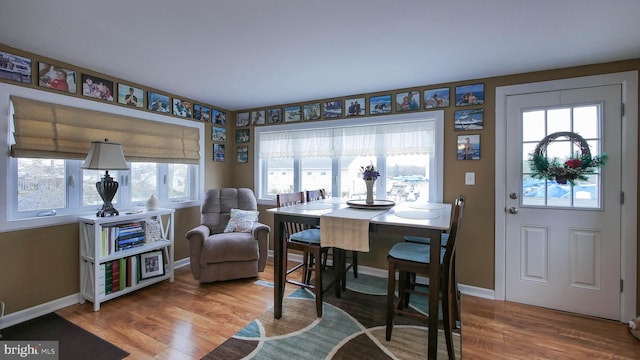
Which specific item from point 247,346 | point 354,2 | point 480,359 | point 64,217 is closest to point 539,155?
point 480,359

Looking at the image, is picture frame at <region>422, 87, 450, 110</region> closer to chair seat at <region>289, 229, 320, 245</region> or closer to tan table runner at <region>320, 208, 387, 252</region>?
tan table runner at <region>320, 208, 387, 252</region>

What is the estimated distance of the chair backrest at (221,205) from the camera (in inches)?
136

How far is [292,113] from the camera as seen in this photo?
3773 millimetres

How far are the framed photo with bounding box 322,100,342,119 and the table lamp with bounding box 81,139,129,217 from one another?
2.31 m

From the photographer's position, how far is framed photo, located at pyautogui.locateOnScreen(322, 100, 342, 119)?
11.4 feet

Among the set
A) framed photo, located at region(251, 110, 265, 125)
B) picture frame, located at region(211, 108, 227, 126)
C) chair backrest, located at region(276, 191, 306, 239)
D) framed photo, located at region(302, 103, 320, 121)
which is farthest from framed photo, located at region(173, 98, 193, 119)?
chair backrest, located at region(276, 191, 306, 239)

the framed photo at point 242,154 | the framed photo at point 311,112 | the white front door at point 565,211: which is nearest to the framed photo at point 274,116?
the framed photo at point 311,112

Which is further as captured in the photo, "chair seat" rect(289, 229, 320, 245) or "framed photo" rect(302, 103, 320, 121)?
"framed photo" rect(302, 103, 320, 121)

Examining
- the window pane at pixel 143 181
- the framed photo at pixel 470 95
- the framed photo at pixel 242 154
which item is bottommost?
the window pane at pixel 143 181

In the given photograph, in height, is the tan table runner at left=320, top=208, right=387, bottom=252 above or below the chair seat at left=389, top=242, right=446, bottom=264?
above

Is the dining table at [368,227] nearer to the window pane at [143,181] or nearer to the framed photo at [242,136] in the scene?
the window pane at [143,181]

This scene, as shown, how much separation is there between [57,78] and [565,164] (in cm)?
460

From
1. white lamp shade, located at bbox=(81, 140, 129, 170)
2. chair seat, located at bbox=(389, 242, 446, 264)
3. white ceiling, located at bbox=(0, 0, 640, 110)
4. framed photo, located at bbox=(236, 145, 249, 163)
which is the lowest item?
chair seat, located at bbox=(389, 242, 446, 264)

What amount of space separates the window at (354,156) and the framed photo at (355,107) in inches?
4.4
